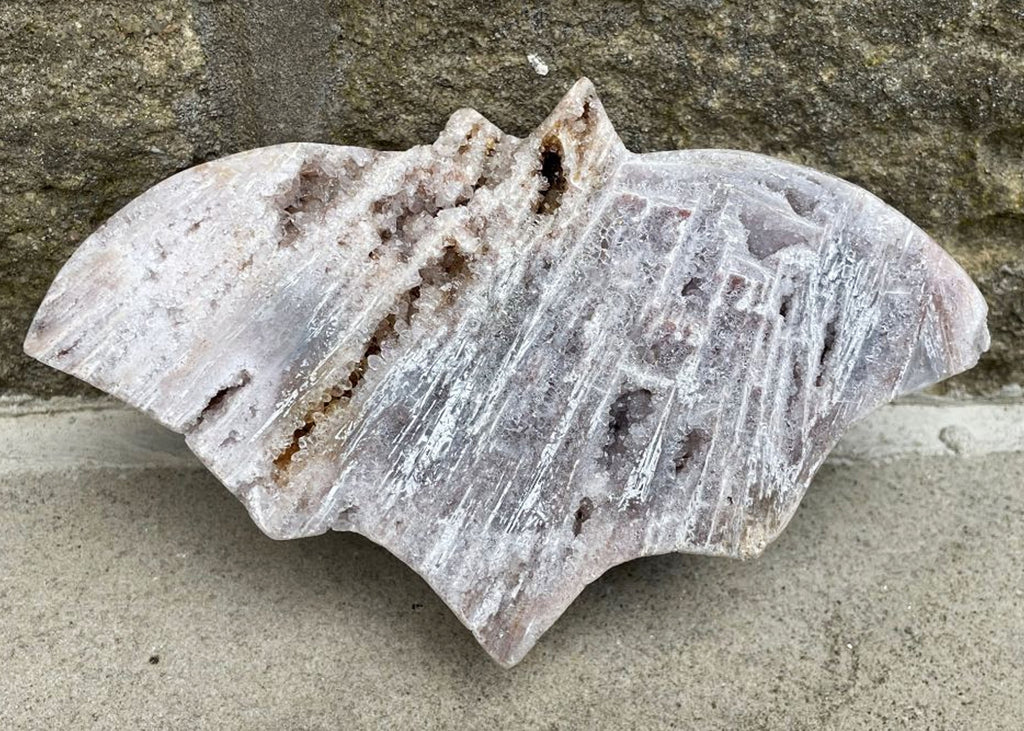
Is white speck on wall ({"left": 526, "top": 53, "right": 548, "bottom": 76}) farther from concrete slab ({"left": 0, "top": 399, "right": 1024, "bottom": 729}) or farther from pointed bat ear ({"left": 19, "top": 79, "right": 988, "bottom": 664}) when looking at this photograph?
concrete slab ({"left": 0, "top": 399, "right": 1024, "bottom": 729})

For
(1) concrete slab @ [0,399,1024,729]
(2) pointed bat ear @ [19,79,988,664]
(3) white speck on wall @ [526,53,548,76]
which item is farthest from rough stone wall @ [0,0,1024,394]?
(1) concrete slab @ [0,399,1024,729]

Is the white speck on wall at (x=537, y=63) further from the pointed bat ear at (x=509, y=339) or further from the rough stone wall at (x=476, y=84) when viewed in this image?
the pointed bat ear at (x=509, y=339)

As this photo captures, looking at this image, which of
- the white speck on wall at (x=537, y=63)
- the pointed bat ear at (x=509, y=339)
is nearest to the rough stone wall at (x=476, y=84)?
the white speck on wall at (x=537, y=63)

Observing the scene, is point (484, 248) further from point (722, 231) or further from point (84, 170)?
point (84, 170)

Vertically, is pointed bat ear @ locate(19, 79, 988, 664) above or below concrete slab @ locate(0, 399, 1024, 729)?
above

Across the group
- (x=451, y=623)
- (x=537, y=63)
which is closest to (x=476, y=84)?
Answer: (x=537, y=63)

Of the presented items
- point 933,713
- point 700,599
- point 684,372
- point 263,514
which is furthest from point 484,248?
point 933,713

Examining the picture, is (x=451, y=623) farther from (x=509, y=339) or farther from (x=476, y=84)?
(x=476, y=84)
